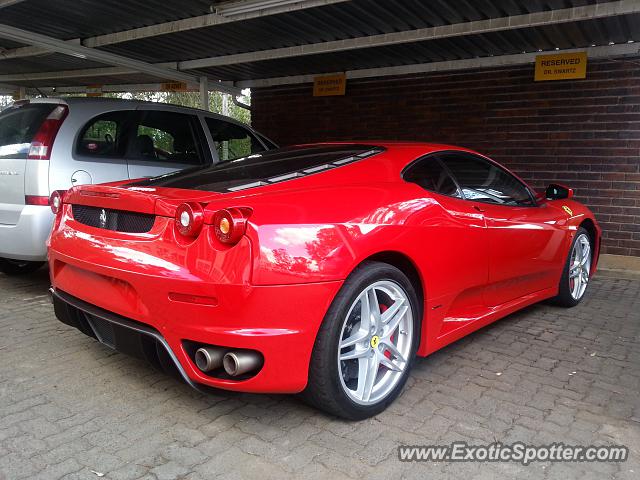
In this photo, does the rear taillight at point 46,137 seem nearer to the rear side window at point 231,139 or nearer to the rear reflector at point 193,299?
the rear side window at point 231,139

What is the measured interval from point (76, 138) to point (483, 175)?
3246 mm

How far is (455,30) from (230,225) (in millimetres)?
5209

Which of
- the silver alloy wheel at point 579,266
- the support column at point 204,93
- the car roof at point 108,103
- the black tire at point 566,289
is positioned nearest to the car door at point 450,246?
the black tire at point 566,289

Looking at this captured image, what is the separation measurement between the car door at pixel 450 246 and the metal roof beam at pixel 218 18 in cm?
302

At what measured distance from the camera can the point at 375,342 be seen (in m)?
2.62

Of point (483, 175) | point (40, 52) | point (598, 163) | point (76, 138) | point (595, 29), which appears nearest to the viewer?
point (483, 175)

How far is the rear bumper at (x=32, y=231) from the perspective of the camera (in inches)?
157

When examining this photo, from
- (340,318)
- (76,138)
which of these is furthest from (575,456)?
(76,138)

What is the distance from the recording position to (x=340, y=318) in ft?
7.70

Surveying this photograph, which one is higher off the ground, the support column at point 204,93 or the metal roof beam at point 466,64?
the metal roof beam at point 466,64

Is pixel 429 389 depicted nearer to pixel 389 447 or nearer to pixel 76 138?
pixel 389 447

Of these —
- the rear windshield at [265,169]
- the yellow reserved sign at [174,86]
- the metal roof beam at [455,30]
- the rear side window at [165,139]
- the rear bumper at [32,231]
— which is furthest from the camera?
the yellow reserved sign at [174,86]

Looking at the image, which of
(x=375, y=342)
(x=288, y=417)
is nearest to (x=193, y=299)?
(x=288, y=417)

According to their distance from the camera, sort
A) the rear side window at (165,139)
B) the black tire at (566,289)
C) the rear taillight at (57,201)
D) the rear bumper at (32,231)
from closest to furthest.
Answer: the rear taillight at (57,201), the rear bumper at (32,231), the black tire at (566,289), the rear side window at (165,139)
